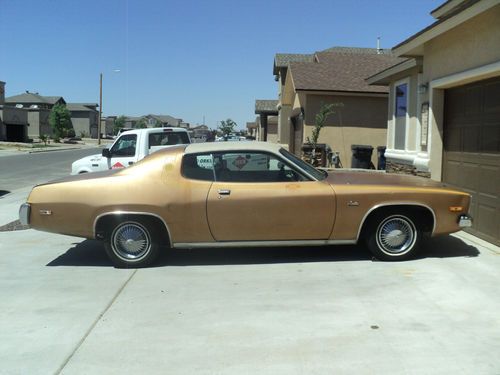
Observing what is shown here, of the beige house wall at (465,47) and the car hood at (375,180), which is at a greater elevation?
the beige house wall at (465,47)

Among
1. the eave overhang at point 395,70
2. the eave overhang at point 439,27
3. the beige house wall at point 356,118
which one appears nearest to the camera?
the eave overhang at point 439,27

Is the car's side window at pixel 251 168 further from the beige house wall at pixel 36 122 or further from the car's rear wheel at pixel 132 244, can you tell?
the beige house wall at pixel 36 122

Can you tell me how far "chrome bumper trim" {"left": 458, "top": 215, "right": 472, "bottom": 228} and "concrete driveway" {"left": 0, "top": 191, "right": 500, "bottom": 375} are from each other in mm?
455

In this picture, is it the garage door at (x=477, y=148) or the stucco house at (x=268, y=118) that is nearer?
the garage door at (x=477, y=148)

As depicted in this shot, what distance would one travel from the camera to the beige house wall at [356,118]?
19.5 metres

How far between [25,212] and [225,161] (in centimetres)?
253

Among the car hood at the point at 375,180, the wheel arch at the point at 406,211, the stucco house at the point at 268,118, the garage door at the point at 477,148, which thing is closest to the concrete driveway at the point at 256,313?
the wheel arch at the point at 406,211

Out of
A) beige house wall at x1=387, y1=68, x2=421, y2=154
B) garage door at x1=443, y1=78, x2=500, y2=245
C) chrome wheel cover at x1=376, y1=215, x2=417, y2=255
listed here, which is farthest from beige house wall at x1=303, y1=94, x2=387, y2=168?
chrome wheel cover at x1=376, y1=215, x2=417, y2=255

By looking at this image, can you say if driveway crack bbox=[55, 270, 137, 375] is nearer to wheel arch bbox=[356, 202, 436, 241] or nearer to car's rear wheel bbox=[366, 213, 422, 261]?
wheel arch bbox=[356, 202, 436, 241]

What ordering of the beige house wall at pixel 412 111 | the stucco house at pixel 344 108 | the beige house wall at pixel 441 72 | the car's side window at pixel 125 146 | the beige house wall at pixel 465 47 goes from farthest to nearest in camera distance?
the stucco house at pixel 344 108
the car's side window at pixel 125 146
the beige house wall at pixel 412 111
the beige house wall at pixel 441 72
the beige house wall at pixel 465 47

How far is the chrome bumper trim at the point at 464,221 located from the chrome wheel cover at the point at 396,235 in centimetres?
55

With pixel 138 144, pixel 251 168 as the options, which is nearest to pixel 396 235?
pixel 251 168

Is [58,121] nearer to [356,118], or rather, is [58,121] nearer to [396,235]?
[356,118]

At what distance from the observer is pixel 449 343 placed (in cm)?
420
